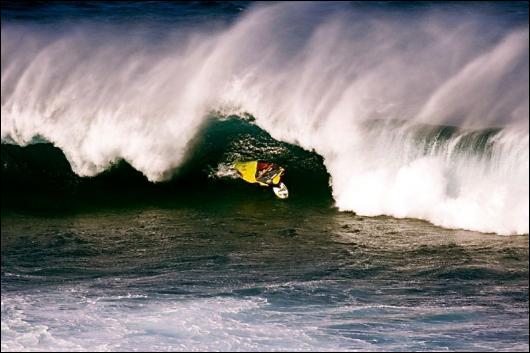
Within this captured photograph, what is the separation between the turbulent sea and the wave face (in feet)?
0.10

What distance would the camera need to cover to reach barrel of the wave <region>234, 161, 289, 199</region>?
9984mm

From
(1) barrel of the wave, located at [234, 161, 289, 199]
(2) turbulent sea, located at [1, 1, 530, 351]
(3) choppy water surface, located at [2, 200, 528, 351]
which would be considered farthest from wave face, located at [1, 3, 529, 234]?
(3) choppy water surface, located at [2, 200, 528, 351]

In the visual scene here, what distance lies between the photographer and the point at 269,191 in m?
10.2

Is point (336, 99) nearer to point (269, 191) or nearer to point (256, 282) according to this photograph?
point (269, 191)

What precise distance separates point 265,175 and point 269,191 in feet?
0.80

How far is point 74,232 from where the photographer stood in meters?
9.34

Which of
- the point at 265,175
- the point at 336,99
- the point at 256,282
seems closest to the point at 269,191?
the point at 265,175

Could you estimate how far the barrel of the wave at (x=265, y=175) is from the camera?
9984 mm

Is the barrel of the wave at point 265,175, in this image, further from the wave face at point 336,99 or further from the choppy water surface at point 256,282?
the wave face at point 336,99

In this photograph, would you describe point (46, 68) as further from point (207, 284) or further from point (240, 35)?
point (207, 284)

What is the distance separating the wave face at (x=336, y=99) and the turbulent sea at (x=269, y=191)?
31 millimetres

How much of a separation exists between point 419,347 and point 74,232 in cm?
506

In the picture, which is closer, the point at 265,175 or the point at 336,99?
the point at 265,175

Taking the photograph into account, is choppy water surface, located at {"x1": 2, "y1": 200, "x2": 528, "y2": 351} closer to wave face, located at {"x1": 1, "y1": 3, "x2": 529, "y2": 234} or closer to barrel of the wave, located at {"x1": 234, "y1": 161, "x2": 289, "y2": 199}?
barrel of the wave, located at {"x1": 234, "y1": 161, "x2": 289, "y2": 199}
